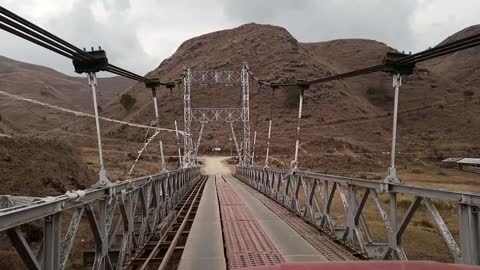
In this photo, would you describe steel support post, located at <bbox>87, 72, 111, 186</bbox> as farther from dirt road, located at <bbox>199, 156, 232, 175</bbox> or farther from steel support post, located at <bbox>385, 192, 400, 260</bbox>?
dirt road, located at <bbox>199, 156, 232, 175</bbox>

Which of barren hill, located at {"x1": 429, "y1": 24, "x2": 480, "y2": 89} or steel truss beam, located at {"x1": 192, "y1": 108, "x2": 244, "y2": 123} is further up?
barren hill, located at {"x1": 429, "y1": 24, "x2": 480, "y2": 89}

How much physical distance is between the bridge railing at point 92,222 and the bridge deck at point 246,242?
3.31ft

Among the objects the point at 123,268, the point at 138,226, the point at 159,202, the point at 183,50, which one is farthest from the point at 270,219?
the point at 183,50

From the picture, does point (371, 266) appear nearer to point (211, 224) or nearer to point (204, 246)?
point (204, 246)

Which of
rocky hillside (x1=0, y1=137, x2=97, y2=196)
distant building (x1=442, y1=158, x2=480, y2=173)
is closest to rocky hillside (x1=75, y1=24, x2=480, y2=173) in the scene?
distant building (x1=442, y1=158, x2=480, y2=173)

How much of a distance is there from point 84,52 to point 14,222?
15.8ft

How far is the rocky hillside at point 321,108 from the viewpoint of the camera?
3231 inches

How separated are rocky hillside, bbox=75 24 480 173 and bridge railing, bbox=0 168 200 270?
49442 mm

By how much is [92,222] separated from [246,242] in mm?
4963

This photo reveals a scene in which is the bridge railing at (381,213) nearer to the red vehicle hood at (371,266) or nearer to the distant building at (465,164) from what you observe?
the red vehicle hood at (371,266)

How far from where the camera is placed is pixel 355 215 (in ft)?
28.9

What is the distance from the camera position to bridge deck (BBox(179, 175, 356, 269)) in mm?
8711

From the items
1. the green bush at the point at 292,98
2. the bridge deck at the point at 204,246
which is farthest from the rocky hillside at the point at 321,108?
the bridge deck at the point at 204,246

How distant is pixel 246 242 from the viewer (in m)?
10.7
